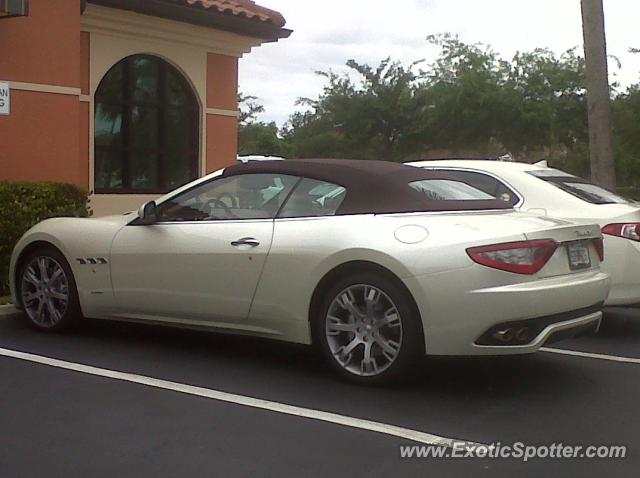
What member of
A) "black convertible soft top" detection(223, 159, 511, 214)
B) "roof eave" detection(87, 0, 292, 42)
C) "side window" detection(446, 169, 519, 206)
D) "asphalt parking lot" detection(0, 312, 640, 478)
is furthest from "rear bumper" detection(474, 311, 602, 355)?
"roof eave" detection(87, 0, 292, 42)

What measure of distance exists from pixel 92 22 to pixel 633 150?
1949 centimetres

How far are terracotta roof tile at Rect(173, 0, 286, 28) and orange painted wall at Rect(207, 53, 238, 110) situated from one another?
93 cm

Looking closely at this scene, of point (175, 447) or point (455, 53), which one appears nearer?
point (175, 447)

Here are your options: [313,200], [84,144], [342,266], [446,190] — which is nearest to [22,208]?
[84,144]

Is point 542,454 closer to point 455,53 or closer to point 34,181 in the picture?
point 34,181

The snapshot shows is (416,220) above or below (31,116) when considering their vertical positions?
below

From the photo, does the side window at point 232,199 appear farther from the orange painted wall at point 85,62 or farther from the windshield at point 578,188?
the orange painted wall at point 85,62

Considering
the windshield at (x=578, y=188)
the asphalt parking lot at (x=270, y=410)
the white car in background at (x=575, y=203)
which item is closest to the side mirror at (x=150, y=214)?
the asphalt parking lot at (x=270, y=410)

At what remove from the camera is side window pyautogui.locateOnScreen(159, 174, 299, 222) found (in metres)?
6.23

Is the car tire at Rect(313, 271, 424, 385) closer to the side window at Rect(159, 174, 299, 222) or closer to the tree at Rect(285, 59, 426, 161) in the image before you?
the side window at Rect(159, 174, 299, 222)

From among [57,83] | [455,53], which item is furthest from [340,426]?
[455,53]

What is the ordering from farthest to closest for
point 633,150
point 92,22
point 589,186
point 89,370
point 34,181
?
point 633,150 < point 92,22 < point 34,181 < point 589,186 < point 89,370

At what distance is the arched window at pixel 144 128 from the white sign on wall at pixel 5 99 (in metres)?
2.50

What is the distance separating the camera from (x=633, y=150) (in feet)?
88.1
